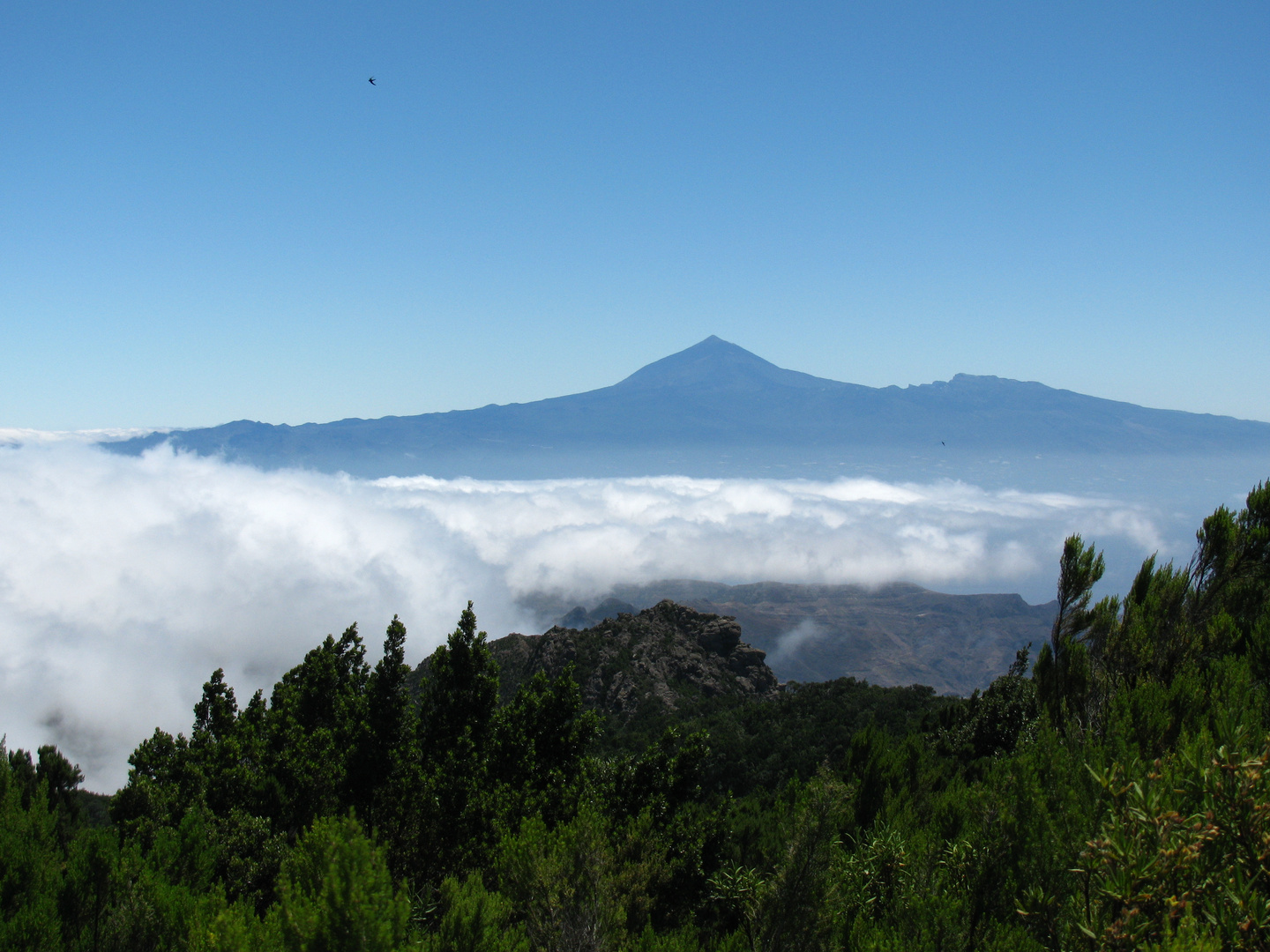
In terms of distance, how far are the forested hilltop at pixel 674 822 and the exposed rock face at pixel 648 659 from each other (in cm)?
4894

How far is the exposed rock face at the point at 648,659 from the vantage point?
78625mm

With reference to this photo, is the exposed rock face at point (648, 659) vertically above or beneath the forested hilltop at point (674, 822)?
beneath

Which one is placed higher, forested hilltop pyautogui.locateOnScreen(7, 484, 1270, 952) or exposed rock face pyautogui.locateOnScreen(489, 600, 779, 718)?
forested hilltop pyautogui.locateOnScreen(7, 484, 1270, 952)

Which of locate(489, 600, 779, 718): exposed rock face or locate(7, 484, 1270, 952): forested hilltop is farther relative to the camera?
locate(489, 600, 779, 718): exposed rock face

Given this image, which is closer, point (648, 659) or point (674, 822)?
point (674, 822)

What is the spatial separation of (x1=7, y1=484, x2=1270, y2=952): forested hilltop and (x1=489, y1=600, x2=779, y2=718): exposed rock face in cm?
4894

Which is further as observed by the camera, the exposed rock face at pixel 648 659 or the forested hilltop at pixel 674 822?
the exposed rock face at pixel 648 659

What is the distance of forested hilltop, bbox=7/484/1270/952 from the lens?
7.11 m

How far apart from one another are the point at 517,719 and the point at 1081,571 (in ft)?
54.6

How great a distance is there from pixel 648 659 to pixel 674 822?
65.8 m

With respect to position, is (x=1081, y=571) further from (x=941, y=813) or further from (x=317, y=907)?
(x=317, y=907)

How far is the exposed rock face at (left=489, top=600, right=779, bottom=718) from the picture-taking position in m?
78.6

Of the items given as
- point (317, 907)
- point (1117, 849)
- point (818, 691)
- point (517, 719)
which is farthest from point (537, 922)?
point (818, 691)

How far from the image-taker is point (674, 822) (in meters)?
19.2
